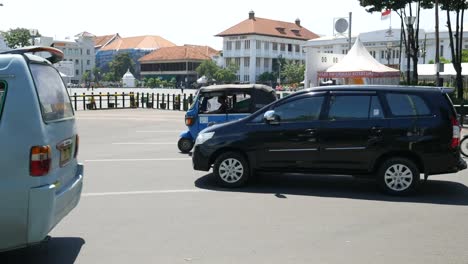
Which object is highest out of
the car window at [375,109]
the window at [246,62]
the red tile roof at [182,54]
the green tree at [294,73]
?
the red tile roof at [182,54]

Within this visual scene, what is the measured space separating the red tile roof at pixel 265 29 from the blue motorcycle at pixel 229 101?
10831cm

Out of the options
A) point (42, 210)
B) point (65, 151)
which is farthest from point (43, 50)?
point (42, 210)

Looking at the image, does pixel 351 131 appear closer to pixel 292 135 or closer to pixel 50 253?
pixel 292 135

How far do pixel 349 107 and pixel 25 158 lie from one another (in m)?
5.53

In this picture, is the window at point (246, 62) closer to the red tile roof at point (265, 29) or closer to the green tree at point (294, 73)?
the red tile roof at point (265, 29)

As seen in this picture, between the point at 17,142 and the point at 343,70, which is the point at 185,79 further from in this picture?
the point at 17,142

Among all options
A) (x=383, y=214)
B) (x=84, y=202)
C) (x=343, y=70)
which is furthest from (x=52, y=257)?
(x=343, y=70)

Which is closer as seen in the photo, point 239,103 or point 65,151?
point 65,151

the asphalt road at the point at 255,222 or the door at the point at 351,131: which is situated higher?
the door at the point at 351,131

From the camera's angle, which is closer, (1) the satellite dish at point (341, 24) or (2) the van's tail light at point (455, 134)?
(2) the van's tail light at point (455, 134)

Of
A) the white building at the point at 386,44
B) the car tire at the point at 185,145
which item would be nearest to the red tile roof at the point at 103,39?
the white building at the point at 386,44

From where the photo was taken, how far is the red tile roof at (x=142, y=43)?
165000 millimetres

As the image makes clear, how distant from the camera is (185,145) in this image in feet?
45.9

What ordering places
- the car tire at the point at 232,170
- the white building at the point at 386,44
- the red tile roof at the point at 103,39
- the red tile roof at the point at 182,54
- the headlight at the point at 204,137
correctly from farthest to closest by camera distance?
the red tile roof at the point at 103,39, the red tile roof at the point at 182,54, the white building at the point at 386,44, the headlight at the point at 204,137, the car tire at the point at 232,170
